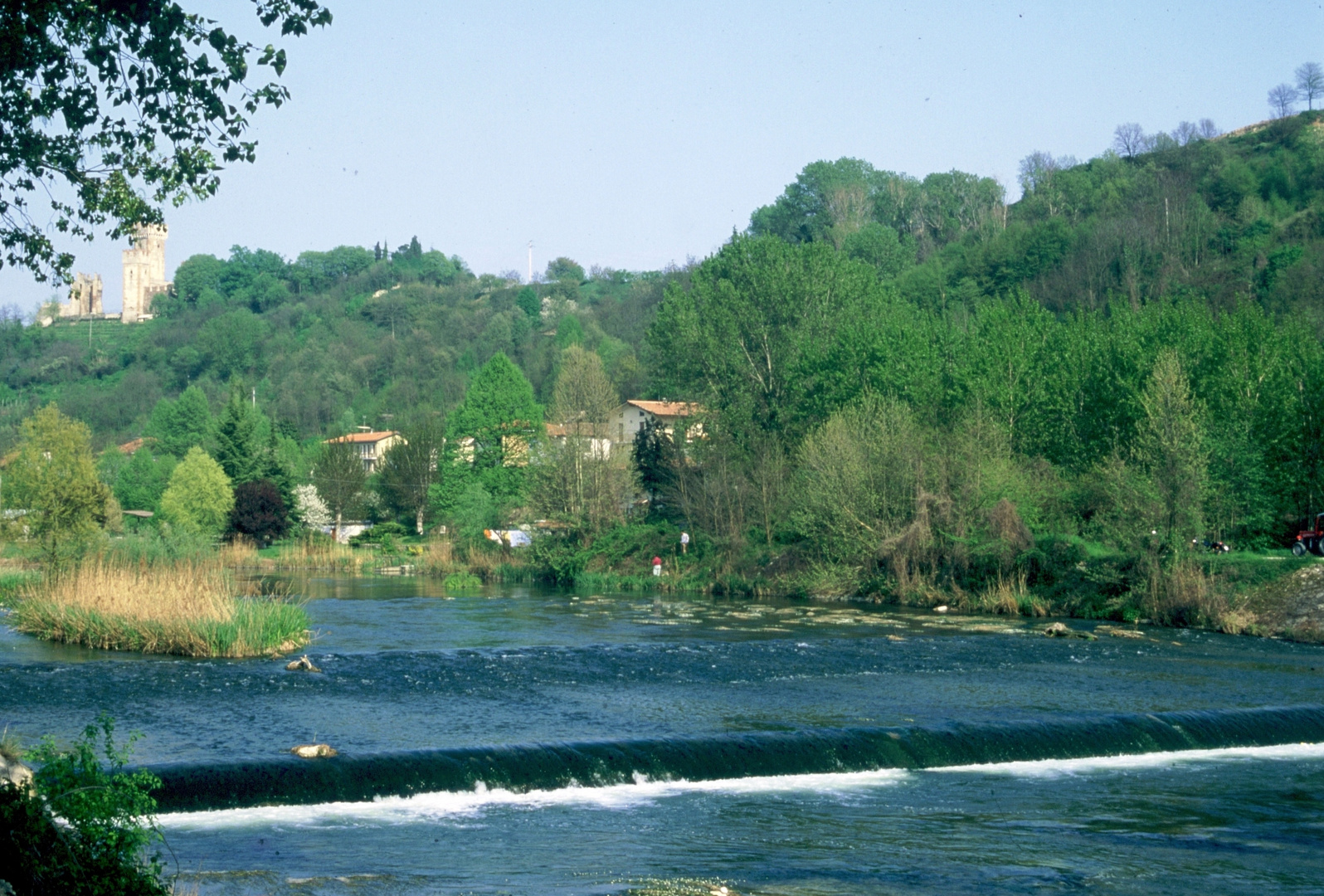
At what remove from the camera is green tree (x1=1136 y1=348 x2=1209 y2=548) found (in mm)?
32875

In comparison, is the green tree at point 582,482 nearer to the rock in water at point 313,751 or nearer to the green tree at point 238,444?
the green tree at point 238,444

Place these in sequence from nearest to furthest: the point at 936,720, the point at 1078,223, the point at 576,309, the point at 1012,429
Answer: the point at 936,720, the point at 1012,429, the point at 1078,223, the point at 576,309

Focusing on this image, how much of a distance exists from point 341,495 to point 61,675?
59780 mm

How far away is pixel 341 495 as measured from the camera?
79.6m

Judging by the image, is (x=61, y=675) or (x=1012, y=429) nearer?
(x=61, y=675)

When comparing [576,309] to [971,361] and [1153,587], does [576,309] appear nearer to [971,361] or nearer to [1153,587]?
[971,361]

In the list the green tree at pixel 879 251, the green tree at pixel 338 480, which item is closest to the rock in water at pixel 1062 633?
the green tree at pixel 338 480

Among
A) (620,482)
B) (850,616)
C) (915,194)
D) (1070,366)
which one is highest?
(915,194)

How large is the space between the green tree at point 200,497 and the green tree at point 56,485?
29.2 meters

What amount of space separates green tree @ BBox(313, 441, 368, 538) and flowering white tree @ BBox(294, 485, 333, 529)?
352 millimetres

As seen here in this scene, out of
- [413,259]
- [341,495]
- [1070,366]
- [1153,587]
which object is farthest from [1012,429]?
[413,259]

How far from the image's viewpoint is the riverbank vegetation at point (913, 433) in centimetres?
3594

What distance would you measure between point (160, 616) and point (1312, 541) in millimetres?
30842

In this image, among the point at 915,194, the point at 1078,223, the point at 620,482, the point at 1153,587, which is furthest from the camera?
the point at 915,194
